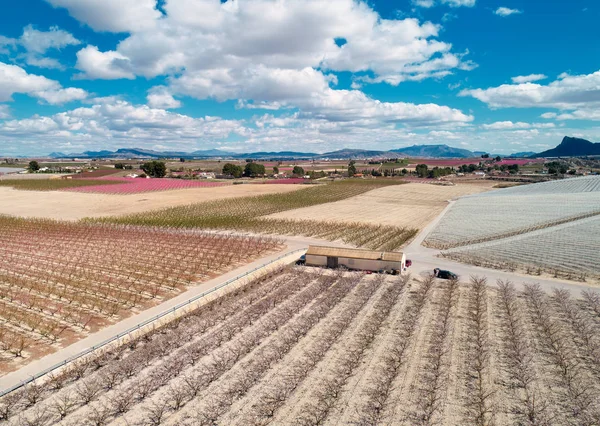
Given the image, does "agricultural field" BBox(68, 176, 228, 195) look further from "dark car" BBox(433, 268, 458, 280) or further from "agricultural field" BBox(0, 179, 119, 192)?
"dark car" BBox(433, 268, 458, 280)

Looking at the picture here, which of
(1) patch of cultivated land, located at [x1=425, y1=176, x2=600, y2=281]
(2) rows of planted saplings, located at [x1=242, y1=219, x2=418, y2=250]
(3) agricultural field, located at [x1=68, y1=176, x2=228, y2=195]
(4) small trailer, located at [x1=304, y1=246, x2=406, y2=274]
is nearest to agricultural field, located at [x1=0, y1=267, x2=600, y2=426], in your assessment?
(4) small trailer, located at [x1=304, y1=246, x2=406, y2=274]

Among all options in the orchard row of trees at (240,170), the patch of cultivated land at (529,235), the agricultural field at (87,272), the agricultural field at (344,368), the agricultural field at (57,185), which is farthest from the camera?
the orchard row of trees at (240,170)

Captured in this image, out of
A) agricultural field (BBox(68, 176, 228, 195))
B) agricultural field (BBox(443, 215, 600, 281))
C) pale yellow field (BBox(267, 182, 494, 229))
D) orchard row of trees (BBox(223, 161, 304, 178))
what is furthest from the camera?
orchard row of trees (BBox(223, 161, 304, 178))

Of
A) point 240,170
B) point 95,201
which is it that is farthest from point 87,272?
point 240,170

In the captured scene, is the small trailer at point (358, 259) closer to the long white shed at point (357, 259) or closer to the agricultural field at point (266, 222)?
the long white shed at point (357, 259)

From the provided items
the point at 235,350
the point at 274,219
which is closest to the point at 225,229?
the point at 274,219

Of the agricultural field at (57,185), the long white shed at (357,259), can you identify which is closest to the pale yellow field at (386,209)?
the long white shed at (357,259)

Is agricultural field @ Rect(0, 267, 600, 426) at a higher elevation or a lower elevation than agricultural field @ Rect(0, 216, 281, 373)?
lower

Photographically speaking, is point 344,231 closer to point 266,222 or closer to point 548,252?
point 266,222
